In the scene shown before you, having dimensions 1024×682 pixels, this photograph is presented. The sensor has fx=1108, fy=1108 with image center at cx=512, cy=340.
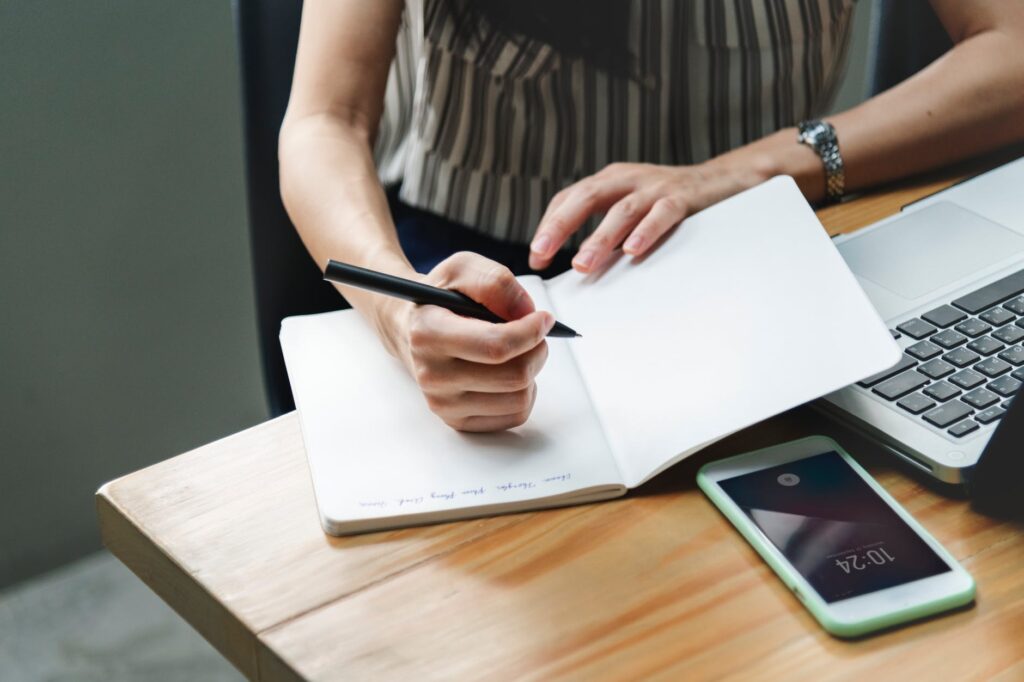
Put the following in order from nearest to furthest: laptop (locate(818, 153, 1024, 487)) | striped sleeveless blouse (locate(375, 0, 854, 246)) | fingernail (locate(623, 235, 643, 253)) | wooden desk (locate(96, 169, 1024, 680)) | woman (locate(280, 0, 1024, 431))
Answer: wooden desk (locate(96, 169, 1024, 680))
laptop (locate(818, 153, 1024, 487))
fingernail (locate(623, 235, 643, 253))
woman (locate(280, 0, 1024, 431))
striped sleeveless blouse (locate(375, 0, 854, 246))

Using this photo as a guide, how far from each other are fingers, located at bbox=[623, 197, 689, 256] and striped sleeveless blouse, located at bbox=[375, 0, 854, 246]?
0.26 metres

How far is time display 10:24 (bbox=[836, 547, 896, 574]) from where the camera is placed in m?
0.53

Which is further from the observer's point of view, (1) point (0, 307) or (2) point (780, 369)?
(1) point (0, 307)

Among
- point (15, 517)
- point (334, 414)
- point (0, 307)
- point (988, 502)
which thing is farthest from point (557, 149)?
point (15, 517)

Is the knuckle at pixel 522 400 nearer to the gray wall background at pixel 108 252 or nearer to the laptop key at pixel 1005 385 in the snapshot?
the laptop key at pixel 1005 385

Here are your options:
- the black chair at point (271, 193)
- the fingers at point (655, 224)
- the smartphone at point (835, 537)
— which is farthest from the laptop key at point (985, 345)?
the black chair at point (271, 193)

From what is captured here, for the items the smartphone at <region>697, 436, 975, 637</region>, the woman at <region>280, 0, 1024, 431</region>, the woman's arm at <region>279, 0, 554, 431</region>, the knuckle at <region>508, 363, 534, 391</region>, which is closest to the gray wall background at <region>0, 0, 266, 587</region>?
the woman at <region>280, 0, 1024, 431</region>

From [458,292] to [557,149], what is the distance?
0.44 metres

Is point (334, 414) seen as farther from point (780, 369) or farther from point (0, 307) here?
point (0, 307)

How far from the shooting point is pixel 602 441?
63cm

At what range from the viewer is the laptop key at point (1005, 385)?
608 mm

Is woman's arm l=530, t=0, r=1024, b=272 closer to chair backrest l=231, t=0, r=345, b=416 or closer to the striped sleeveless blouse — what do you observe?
the striped sleeveless blouse

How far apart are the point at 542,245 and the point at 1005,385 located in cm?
34

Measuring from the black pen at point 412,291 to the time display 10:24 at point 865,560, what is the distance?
0.72 feet
